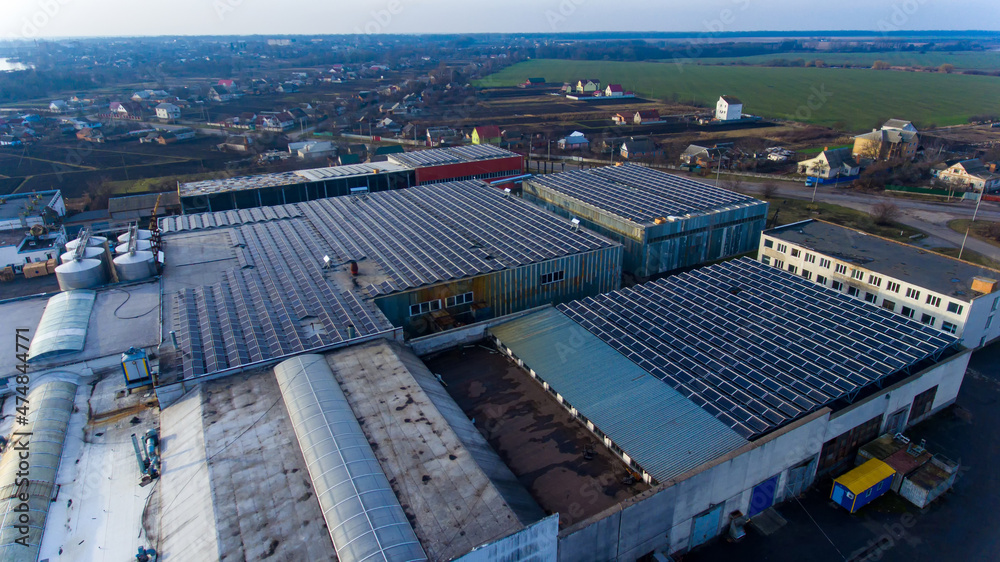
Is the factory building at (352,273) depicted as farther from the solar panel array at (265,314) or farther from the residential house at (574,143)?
the residential house at (574,143)

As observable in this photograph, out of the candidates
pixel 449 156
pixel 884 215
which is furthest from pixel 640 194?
pixel 884 215

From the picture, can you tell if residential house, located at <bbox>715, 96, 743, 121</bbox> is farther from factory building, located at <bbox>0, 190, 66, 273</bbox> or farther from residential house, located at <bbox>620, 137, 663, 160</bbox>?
factory building, located at <bbox>0, 190, 66, 273</bbox>

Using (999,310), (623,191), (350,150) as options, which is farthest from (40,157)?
(999,310)

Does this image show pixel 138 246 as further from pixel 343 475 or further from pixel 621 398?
pixel 621 398

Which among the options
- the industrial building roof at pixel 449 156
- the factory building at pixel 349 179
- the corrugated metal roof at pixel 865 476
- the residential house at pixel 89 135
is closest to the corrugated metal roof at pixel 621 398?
the corrugated metal roof at pixel 865 476

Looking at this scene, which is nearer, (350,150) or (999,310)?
(999,310)

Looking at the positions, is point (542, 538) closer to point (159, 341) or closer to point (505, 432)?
point (505, 432)
